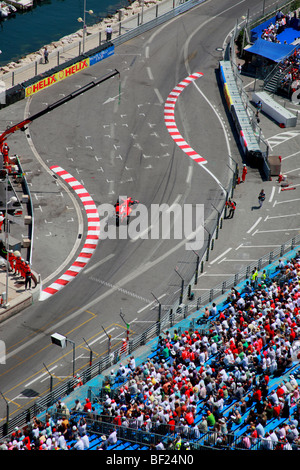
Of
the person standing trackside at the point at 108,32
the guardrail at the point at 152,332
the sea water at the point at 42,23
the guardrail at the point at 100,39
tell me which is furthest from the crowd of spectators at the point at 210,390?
the sea water at the point at 42,23

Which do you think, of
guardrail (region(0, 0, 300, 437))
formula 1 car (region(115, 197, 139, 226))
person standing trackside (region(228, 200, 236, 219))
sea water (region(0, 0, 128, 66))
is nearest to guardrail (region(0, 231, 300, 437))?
guardrail (region(0, 0, 300, 437))

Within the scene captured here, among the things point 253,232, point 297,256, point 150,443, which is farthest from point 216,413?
point 253,232

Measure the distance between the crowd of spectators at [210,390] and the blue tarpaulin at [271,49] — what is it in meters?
47.0

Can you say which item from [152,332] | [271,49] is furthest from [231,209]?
[271,49]

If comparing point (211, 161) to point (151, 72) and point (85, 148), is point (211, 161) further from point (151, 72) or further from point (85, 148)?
point (151, 72)

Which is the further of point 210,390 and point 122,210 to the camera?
point 122,210

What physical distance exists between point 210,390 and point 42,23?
8589 centimetres

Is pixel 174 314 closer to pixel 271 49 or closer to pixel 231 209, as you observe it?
pixel 231 209

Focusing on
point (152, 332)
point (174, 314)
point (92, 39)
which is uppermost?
point (92, 39)

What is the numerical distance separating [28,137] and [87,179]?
32.6 feet

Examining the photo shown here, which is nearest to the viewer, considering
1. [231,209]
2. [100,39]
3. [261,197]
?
[231,209]

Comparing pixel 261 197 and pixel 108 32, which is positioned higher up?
pixel 108 32

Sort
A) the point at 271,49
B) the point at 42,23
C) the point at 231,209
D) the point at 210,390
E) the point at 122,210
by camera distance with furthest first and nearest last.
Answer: the point at 42,23
the point at 271,49
the point at 231,209
the point at 122,210
the point at 210,390

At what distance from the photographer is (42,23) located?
122 metres
